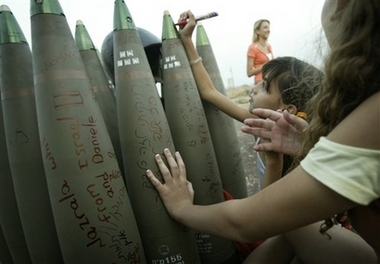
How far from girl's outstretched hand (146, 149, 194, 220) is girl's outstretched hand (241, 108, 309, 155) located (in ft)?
0.76

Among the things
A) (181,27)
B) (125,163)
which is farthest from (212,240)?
(181,27)

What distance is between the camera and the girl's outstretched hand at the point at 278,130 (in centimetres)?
71

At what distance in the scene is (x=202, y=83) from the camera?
105 centimetres

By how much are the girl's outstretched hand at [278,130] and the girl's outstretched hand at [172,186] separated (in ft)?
0.76

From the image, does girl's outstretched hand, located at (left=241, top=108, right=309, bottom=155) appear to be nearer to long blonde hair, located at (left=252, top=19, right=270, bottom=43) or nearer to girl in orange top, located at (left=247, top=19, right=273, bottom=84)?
girl in orange top, located at (left=247, top=19, right=273, bottom=84)

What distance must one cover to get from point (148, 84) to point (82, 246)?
47 cm

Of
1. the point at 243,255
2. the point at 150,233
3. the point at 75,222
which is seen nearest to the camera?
the point at 75,222

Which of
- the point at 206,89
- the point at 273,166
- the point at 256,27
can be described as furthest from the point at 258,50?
the point at 273,166

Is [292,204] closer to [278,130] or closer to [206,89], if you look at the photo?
[278,130]

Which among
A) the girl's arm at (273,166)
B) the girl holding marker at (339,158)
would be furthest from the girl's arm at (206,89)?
the girl holding marker at (339,158)

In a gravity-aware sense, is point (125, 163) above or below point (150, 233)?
above

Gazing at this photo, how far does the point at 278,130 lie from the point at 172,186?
1.11ft

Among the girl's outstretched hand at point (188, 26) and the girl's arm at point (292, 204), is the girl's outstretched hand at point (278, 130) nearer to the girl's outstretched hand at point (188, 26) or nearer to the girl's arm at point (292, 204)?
the girl's arm at point (292, 204)

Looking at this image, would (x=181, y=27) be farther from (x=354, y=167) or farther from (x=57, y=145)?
(x=354, y=167)
